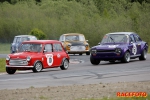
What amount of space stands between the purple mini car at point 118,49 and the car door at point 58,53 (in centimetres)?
277

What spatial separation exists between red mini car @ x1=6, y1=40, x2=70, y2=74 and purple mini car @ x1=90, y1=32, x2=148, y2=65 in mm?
2726

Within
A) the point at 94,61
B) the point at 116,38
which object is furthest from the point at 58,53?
the point at 116,38

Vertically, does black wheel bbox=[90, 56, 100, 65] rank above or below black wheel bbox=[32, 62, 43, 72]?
below

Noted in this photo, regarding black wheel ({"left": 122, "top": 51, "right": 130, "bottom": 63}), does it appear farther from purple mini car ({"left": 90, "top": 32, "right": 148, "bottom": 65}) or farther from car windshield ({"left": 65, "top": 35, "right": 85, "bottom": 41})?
car windshield ({"left": 65, "top": 35, "right": 85, "bottom": 41})

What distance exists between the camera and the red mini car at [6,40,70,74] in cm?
2497

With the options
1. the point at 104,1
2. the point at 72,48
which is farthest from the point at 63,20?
the point at 72,48

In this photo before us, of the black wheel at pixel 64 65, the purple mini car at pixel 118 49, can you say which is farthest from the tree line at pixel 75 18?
the black wheel at pixel 64 65

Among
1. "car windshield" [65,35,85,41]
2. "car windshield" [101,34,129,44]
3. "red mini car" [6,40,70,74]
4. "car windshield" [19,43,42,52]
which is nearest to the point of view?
"red mini car" [6,40,70,74]

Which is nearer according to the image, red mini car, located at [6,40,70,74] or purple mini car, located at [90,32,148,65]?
red mini car, located at [6,40,70,74]

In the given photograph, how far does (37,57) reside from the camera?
25.4 m

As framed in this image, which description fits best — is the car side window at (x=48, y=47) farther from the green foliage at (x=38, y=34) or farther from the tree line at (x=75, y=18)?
the green foliage at (x=38, y=34)

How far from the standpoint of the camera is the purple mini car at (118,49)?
2933cm

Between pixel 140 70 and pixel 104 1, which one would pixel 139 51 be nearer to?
pixel 140 70

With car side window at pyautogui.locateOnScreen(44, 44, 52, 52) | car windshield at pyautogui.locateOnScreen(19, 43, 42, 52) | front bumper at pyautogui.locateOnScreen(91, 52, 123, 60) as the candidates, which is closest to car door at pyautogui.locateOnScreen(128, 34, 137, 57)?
front bumper at pyautogui.locateOnScreen(91, 52, 123, 60)
